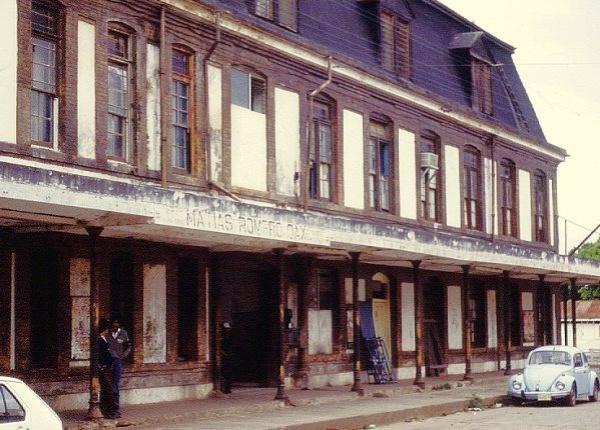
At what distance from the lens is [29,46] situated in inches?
803

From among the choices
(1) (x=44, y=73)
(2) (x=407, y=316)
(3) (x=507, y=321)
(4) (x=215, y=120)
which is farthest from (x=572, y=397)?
(1) (x=44, y=73)

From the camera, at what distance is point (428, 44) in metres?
36.3

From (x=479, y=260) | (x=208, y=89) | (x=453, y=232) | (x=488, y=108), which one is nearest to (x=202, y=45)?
(x=208, y=89)

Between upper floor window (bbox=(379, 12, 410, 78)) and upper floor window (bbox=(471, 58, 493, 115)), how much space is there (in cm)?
451

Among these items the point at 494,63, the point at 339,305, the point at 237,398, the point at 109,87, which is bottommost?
the point at 237,398

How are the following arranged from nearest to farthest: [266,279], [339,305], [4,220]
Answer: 1. [4,220]
2. [266,279]
3. [339,305]

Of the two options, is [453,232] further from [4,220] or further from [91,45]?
[4,220]

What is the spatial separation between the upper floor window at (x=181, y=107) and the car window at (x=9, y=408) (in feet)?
40.8

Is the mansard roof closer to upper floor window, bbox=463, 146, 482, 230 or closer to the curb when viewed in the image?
upper floor window, bbox=463, 146, 482, 230

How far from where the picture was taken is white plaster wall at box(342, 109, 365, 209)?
100 ft

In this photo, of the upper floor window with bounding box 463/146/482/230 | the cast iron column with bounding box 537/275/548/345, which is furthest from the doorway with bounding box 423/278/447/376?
the cast iron column with bounding box 537/275/548/345

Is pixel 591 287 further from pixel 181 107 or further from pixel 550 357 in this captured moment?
pixel 181 107

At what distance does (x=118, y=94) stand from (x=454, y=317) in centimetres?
1714

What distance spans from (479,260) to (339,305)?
13.4ft
